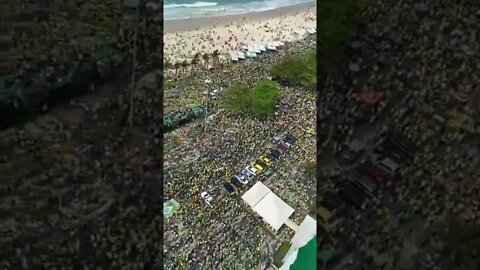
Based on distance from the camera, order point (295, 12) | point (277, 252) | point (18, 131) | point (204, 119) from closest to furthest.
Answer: point (18, 131) < point (277, 252) < point (204, 119) < point (295, 12)

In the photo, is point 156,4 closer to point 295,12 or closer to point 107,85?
point 107,85

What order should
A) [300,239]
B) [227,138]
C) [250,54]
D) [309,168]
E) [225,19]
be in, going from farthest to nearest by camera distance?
[225,19], [250,54], [227,138], [309,168], [300,239]

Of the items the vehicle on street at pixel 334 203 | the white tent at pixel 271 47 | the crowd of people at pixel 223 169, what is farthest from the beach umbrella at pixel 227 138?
the vehicle on street at pixel 334 203

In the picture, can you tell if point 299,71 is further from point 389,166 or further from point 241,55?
point 389,166

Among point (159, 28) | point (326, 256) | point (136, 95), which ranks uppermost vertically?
point (159, 28)

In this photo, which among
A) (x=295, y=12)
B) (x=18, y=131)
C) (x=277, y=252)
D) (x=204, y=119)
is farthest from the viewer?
(x=295, y=12)

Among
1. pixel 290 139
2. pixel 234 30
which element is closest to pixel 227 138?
pixel 290 139

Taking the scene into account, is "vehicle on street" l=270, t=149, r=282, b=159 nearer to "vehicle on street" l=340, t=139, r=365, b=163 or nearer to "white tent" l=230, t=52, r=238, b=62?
"white tent" l=230, t=52, r=238, b=62

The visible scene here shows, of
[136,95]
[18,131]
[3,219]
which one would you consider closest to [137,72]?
[136,95]

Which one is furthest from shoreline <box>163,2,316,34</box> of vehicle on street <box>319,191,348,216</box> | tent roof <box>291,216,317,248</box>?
vehicle on street <box>319,191,348,216</box>
